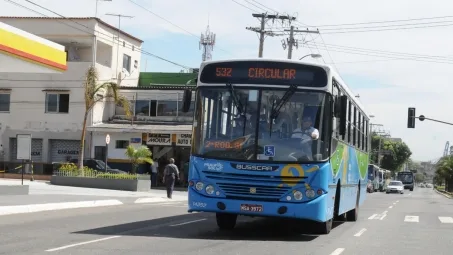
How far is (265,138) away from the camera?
1289 cm

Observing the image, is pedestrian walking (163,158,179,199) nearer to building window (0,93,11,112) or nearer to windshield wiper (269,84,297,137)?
windshield wiper (269,84,297,137)

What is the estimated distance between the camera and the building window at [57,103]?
148 feet

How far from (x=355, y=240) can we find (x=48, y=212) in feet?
30.2

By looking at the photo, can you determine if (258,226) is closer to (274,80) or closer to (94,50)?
(274,80)

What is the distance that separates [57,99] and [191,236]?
3375 centimetres

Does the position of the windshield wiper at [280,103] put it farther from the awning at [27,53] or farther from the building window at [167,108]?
the building window at [167,108]

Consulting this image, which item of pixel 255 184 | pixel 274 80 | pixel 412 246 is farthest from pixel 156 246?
pixel 412 246

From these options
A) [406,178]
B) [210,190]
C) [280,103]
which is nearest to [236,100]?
[280,103]

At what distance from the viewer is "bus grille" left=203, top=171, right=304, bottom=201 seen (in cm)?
1273

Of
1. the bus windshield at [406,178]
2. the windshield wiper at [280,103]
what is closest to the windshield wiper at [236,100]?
the windshield wiper at [280,103]

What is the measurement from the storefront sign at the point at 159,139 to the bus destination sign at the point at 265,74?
94.2 feet

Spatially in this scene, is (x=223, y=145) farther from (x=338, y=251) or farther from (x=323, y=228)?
(x=323, y=228)

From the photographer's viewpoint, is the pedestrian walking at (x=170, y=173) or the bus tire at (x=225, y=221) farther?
the pedestrian walking at (x=170, y=173)

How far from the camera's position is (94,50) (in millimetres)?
45062
